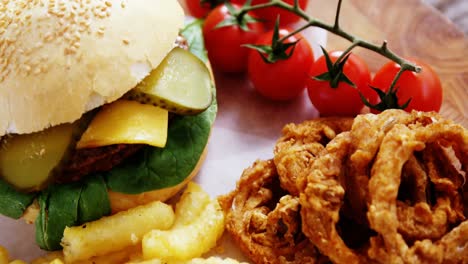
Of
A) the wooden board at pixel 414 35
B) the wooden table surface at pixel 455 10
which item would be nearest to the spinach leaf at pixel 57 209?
the wooden board at pixel 414 35

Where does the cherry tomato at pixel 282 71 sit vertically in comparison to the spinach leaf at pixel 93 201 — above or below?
above

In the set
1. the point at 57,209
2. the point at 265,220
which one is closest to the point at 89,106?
the point at 57,209

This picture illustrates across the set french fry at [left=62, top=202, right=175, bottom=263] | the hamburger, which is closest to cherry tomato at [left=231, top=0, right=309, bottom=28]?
the hamburger

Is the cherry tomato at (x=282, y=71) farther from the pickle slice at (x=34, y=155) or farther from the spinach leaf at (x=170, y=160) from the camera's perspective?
the pickle slice at (x=34, y=155)

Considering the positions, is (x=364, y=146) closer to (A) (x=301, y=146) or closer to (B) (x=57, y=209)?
(A) (x=301, y=146)

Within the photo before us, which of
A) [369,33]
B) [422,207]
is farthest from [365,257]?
[369,33]
